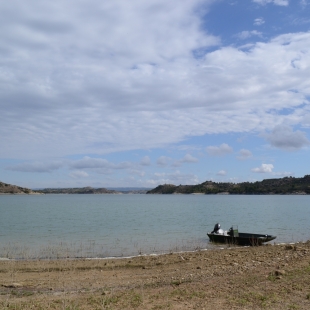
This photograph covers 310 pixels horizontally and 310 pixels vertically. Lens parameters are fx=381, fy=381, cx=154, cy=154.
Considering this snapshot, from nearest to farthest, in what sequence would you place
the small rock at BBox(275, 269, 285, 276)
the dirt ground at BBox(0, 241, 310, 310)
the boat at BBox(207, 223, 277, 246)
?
the dirt ground at BBox(0, 241, 310, 310) → the small rock at BBox(275, 269, 285, 276) → the boat at BBox(207, 223, 277, 246)

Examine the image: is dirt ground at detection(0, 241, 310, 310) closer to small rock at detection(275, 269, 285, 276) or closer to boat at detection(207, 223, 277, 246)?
small rock at detection(275, 269, 285, 276)

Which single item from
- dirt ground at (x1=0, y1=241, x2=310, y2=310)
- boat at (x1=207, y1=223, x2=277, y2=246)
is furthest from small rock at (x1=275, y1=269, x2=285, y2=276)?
boat at (x1=207, y1=223, x2=277, y2=246)

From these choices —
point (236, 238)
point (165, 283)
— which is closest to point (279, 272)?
point (165, 283)

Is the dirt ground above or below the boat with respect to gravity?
above

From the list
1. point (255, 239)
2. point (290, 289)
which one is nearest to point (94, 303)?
point (290, 289)

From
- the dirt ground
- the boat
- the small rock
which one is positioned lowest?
the boat

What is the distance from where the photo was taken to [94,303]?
338 inches

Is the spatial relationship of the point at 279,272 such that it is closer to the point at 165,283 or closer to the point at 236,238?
the point at 165,283

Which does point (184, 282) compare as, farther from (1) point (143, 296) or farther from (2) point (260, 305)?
(2) point (260, 305)

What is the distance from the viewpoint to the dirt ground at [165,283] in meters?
8.54

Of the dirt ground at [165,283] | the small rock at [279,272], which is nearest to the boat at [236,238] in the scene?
the dirt ground at [165,283]

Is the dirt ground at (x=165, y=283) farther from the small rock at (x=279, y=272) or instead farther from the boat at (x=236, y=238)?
the boat at (x=236, y=238)

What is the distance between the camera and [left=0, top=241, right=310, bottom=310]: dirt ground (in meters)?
8.54

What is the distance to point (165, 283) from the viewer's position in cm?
1067
